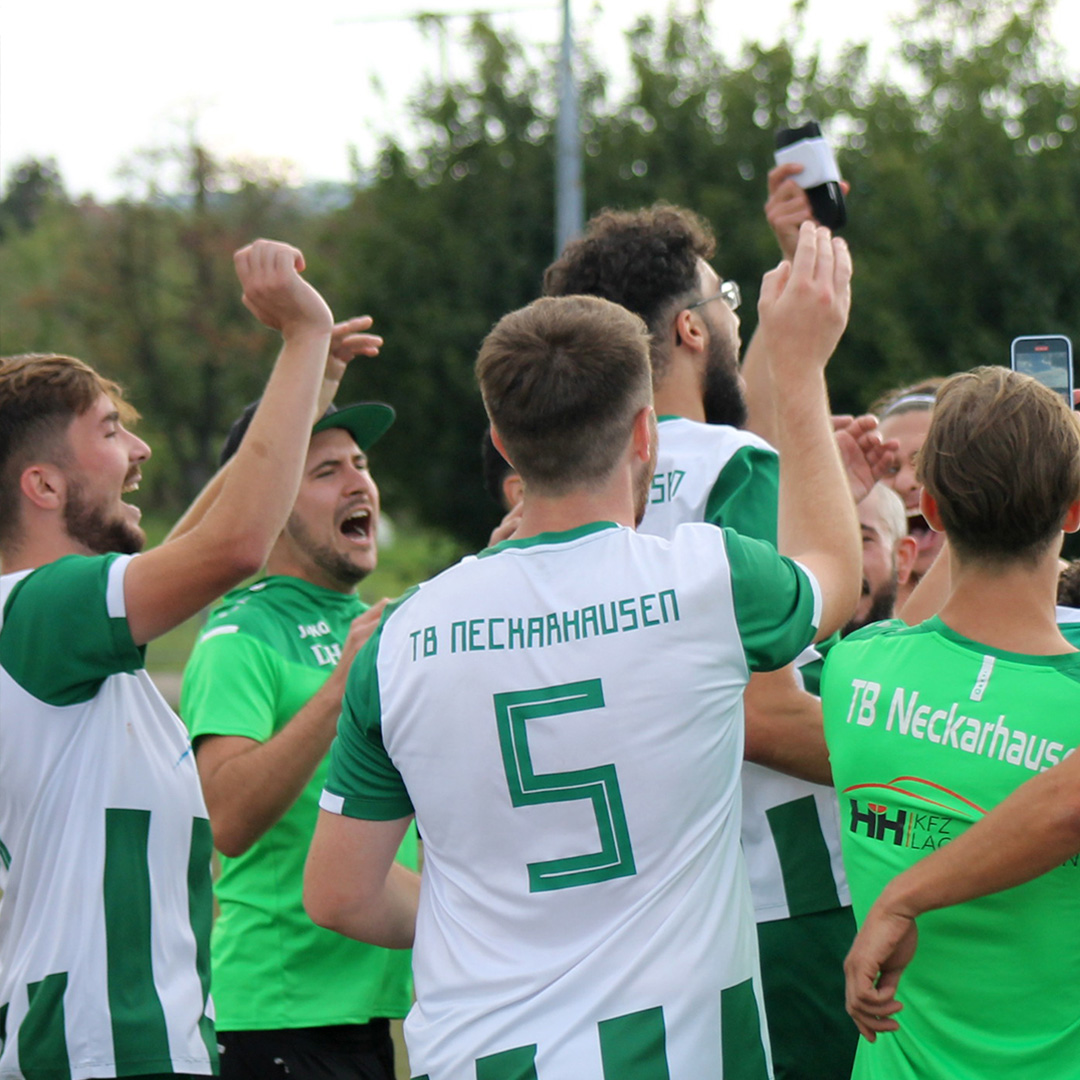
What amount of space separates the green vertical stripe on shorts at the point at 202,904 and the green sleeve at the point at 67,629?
489 millimetres

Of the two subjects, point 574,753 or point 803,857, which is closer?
point 574,753

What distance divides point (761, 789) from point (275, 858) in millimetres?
1445

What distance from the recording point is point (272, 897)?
3.76 m

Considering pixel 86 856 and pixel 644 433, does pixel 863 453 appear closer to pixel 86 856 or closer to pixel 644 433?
pixel 644 433

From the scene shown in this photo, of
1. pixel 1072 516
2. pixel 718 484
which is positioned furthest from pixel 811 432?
pixel 718 484

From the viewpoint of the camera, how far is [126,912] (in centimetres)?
302

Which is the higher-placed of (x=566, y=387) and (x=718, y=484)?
(x=566, y=387)

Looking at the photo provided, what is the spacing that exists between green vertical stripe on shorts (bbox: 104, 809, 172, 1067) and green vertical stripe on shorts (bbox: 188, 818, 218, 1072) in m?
0.14

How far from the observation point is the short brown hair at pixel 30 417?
317 centimetres

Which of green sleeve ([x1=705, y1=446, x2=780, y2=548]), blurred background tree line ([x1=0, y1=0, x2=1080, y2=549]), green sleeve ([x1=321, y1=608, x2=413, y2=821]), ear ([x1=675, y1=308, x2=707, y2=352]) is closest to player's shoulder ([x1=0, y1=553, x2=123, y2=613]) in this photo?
green sleeve ([x1=321, y1=608, x2=413, y2=821])

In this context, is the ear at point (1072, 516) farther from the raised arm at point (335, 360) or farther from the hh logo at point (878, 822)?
the raised arm at point (335, 360)

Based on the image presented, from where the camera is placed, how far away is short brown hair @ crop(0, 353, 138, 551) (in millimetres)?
3168

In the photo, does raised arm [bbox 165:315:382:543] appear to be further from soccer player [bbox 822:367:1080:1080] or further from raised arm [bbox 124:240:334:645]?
soccer player [bbox 822:367:1080:1080]

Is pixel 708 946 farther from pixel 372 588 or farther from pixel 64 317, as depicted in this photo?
pixel 372 588
